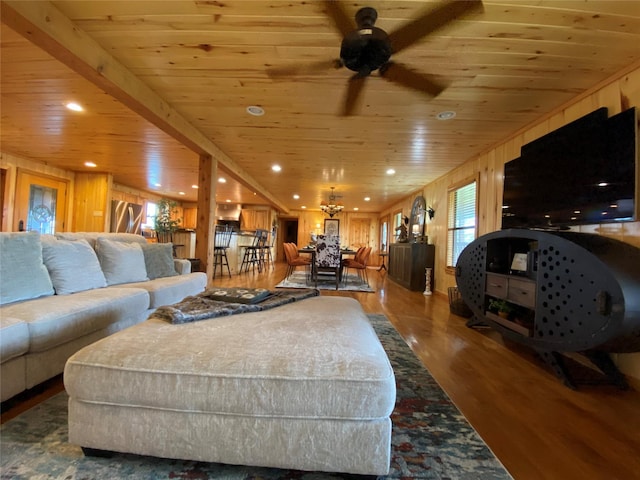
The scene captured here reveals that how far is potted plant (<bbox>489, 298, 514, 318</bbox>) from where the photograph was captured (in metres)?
2.34

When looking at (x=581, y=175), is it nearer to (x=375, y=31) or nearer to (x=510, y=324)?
(x=510, y=324)

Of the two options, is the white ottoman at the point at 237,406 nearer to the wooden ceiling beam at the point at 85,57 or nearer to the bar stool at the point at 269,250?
the wooden ceiling beam at the point at 85,57

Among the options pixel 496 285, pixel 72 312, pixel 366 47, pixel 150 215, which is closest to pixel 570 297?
pixel 496 285

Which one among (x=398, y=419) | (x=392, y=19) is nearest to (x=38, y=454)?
(x=398, y=419)

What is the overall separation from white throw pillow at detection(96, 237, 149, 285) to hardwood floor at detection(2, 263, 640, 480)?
1109 millimetres

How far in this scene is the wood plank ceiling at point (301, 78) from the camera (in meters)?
1.64

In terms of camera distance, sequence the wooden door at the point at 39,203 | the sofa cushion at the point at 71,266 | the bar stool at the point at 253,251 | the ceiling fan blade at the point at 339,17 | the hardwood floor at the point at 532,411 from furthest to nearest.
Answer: the bar stool at the point at 253,251
the wooden door at the point at 39,203
the sofa cushion at the point at 71,266
the ceiling fan blade at the point at 339,17
the hardwood floor at the point at 532,411

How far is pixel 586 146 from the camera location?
2047 millimetres

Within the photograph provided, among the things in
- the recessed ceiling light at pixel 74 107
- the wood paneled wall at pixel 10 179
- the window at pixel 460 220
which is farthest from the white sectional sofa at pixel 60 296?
the window at pixel 460 220

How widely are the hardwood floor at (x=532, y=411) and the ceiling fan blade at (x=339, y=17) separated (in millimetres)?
2247

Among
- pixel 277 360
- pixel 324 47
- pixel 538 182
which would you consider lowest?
pixel 277 360

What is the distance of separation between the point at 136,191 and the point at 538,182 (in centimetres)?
887

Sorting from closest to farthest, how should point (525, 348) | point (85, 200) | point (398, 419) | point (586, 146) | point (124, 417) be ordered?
point (124, 417) → point (398, 419) → point (586, 146) → point (525, 348) → point (85, 200)

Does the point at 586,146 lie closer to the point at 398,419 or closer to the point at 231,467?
the point at 398,419
